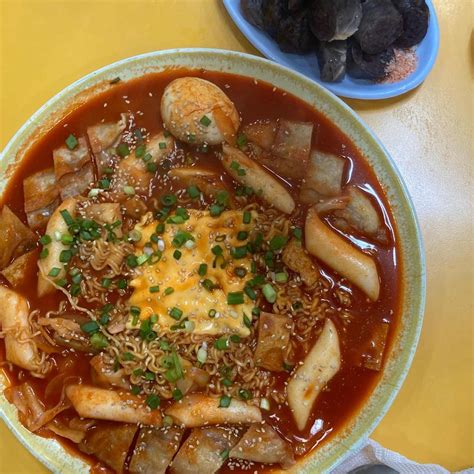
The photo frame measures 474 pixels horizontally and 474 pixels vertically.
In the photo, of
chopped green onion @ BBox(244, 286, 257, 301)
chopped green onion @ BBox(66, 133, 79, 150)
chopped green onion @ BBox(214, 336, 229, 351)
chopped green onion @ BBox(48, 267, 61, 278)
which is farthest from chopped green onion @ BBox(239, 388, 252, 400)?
chopped green onion @ BBox(66, 133, 79, 150)

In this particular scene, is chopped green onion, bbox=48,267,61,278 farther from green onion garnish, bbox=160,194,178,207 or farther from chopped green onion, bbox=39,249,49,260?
green onion garnish, bbox=160,194,178,207

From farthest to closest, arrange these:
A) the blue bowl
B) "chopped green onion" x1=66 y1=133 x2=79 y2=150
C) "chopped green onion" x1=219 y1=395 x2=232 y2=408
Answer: the blue bowl → "chopped green onion" x1=66 y1=133 x2=79 y2=150 → "chopped green onion" x1=219 y1=395 x2=232 y2=408

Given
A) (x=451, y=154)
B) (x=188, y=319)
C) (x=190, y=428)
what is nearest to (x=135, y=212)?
(x=188, y=319)

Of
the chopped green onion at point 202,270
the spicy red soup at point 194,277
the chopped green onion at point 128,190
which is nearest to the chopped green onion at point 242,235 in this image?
the spicy red soup at point 194,277

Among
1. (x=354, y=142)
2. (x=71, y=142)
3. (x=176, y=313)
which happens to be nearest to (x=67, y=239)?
(x=71, y=142)

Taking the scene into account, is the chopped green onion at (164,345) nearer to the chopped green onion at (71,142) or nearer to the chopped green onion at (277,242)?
the chopped green onion at (277,242)

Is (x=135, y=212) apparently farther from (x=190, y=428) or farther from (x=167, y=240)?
(x=190, y=428)

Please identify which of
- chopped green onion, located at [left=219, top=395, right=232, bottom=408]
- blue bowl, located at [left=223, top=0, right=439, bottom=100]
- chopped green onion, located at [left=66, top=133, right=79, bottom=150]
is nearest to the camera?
chopped green onion, located at [left=219, top=395, right=232, bottom=408]
